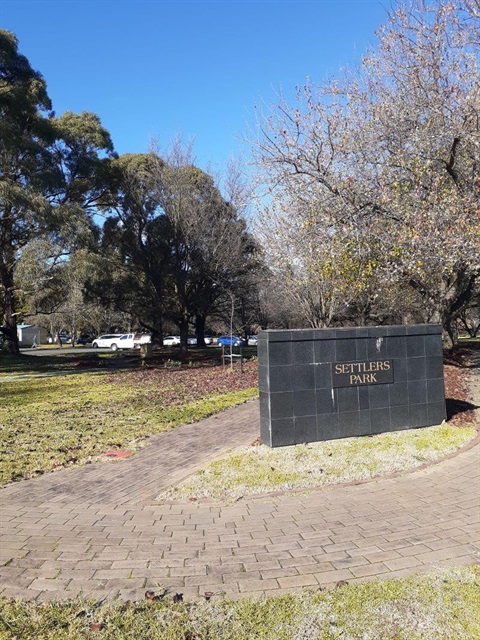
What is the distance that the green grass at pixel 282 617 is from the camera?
2.77 meters

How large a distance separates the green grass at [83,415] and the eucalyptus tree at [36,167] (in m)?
9.10

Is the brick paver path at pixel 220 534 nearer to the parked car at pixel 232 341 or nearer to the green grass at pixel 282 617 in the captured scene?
the green grass at pixel 282 617

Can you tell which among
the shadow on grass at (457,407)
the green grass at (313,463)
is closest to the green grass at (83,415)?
the green grass at (313,463)

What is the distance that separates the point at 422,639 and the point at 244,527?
184 centimetres

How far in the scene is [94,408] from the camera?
10633 mm

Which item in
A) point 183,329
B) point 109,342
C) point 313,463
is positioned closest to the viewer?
point 313,463

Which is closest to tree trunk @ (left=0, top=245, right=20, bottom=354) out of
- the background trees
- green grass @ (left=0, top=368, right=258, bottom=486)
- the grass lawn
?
the background trees

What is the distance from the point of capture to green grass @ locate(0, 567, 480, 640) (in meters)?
2.77

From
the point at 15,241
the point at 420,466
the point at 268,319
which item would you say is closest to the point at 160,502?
the point at 420,466

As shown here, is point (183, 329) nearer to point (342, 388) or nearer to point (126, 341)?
point (126, 341)

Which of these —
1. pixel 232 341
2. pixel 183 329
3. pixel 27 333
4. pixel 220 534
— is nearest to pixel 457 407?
pixel 220 534

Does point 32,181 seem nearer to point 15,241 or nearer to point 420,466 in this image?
point 15,241

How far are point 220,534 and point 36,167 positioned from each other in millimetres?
24151

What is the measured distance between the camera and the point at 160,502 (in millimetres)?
4969
